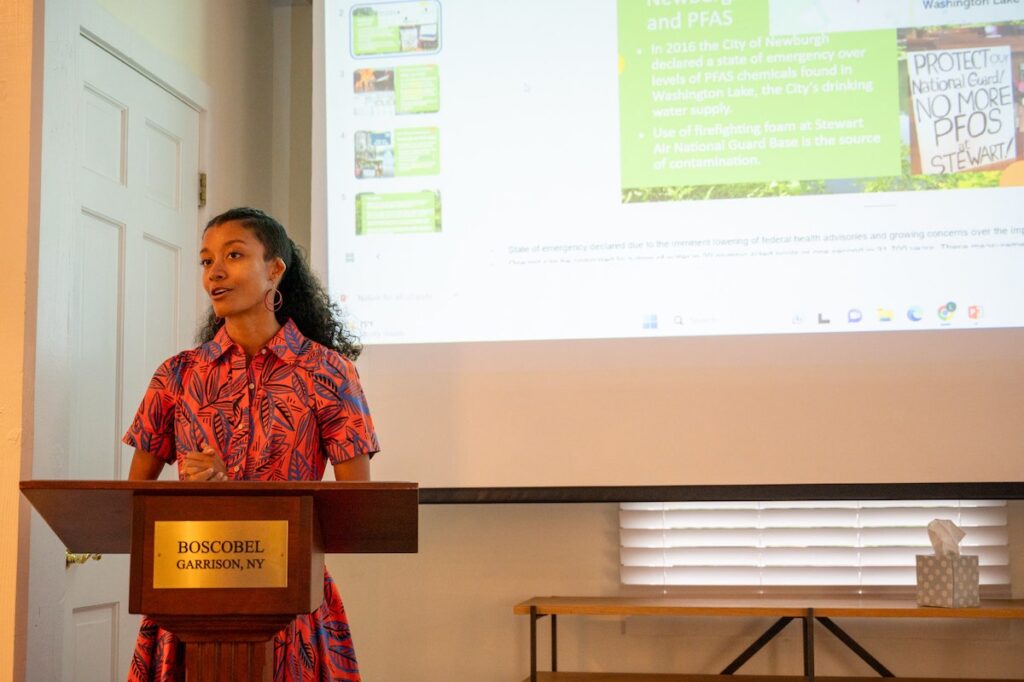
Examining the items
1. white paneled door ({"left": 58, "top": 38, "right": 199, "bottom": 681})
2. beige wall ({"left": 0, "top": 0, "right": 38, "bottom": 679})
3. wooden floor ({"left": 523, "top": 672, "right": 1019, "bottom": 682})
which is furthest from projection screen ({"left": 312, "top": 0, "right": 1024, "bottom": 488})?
beige wall ({"left": 0, "top": 0, "right": 38, "bottom": 679})

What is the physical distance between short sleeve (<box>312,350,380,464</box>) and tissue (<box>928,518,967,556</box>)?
1.77 m

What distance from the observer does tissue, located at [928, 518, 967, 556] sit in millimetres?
2965

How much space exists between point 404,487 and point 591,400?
5.94 ft

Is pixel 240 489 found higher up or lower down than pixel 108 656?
higher up

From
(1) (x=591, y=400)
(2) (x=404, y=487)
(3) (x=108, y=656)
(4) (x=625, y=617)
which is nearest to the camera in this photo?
(2) (x=404, y=487)

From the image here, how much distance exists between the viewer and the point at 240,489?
139cm

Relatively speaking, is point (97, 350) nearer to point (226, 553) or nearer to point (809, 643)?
point (226, 553)

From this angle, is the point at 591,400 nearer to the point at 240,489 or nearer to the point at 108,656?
the point at 108,656

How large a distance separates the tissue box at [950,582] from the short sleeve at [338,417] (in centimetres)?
174

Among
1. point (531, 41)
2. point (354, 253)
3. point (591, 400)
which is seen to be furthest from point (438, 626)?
point (531, 41)

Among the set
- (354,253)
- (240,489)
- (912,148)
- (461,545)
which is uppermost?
(912,148)

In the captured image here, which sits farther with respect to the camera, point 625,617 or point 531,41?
point 625,617

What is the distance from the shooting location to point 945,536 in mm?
2979

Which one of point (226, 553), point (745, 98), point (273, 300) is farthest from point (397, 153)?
point (226, 553)
